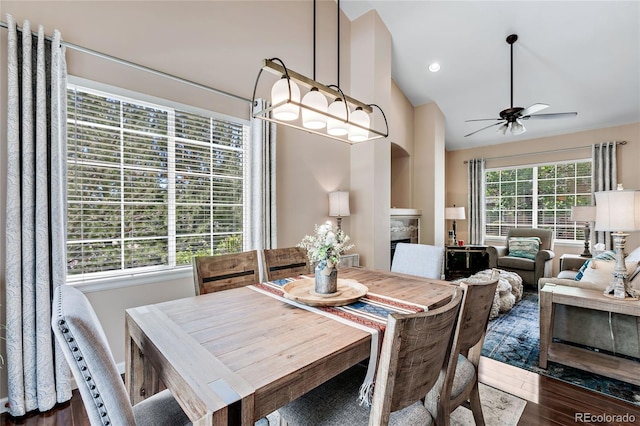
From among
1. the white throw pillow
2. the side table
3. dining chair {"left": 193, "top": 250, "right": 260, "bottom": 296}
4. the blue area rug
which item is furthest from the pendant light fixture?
the side table

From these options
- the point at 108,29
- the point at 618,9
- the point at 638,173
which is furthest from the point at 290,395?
the point at 638,173

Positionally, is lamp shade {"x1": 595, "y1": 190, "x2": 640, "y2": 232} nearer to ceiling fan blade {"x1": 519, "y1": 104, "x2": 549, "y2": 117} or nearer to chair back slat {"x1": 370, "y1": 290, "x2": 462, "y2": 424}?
ceiling fan blade {"x1": 519, "y1": 104, "x2": 549, "y2": 117}

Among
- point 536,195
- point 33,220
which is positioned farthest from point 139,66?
point 536,195

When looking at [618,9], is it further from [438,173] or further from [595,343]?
[595,343]

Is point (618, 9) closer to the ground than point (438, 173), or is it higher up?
higher up

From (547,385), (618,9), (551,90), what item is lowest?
(547,385)

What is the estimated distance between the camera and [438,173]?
18.3 feet

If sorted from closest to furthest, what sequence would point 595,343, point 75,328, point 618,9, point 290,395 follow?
point 75,328 < point 290,395 < point 595,343 < point 618,9

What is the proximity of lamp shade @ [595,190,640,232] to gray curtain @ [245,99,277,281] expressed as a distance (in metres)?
2.78

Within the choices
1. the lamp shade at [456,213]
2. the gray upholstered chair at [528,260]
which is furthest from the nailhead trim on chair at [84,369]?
the lamp shade at [456,213]

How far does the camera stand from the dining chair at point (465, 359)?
1.22 metres

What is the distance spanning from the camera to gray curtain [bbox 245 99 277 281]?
2.98m

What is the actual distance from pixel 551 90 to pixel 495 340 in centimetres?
399

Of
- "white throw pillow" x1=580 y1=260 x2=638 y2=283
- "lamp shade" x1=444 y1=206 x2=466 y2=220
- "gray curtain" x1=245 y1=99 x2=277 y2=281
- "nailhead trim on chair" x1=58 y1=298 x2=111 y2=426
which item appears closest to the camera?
"nailhead trim on chair" x1=58 y1=298 x2=111 y2=426
